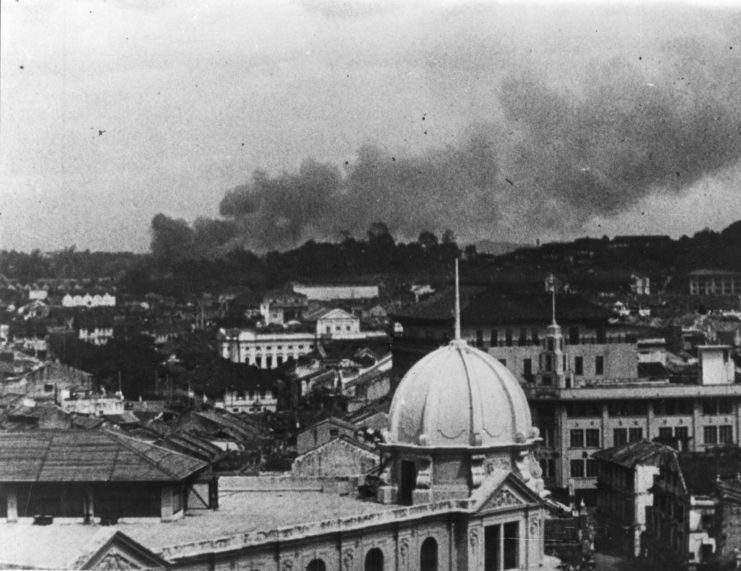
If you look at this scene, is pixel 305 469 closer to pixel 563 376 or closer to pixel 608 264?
pixel 563 376

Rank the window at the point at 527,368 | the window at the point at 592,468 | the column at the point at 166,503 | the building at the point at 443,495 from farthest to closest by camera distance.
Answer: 1. the window at the point at 527,368
2. the window at the point at 592,468
3. the building at the point at 443,495
4. the column at the point at 166,503

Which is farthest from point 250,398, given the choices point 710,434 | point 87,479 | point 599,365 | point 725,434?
point 87,479

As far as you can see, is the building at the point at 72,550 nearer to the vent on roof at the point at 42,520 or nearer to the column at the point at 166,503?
the vent on roof at the point at 42,520

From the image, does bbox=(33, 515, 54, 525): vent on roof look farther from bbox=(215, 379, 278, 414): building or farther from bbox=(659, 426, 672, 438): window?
bbox=(215, 379, 278, 414): building

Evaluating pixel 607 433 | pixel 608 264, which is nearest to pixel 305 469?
pixel 607 433

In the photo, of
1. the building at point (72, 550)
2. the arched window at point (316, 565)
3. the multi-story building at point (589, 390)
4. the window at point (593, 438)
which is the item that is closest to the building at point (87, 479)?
the building at point (72, 550)

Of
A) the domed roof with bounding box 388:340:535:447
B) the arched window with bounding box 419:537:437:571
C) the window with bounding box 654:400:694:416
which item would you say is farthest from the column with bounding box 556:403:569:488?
the arched window with bounding box 419:537:437:571
